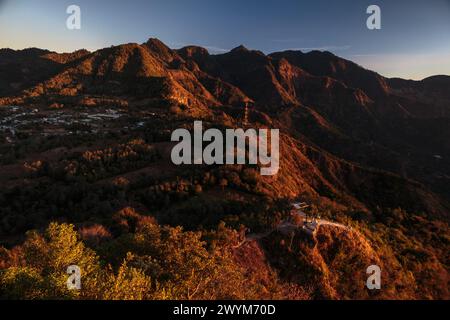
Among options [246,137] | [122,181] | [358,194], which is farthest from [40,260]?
[358,194]

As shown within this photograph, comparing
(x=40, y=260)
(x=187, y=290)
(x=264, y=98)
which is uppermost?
(x=264, y=98)

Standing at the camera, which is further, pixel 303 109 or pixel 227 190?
pixel 303 109

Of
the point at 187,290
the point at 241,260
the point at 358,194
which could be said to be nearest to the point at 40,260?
the point at 187,290

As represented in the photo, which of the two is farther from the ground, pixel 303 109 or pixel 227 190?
pixel 303 109

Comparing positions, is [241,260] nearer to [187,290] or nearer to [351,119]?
[187,290]

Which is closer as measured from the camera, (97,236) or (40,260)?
(40,260)

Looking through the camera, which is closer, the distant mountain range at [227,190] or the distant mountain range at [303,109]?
the distant mountain range at [227,190]

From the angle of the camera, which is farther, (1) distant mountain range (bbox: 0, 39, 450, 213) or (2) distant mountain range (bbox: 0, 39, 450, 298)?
(1) distant mountain range (bbox: 0, 39, 450, 213)

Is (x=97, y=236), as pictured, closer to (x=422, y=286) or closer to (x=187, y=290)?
(x=187, y=290)

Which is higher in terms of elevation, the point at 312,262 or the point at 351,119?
the point at 351,119
